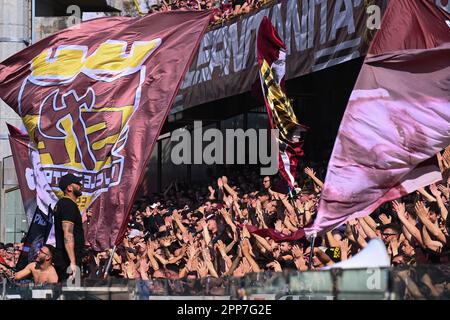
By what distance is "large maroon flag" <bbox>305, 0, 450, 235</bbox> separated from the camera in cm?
966

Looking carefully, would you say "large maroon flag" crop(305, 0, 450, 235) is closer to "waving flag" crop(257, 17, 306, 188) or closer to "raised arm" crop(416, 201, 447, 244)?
"raised arm" crop(416, 201, 447, 244)

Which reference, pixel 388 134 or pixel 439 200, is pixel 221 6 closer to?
pixel 439 200

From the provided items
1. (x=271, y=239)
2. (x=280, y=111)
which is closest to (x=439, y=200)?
(x=271, y=239)

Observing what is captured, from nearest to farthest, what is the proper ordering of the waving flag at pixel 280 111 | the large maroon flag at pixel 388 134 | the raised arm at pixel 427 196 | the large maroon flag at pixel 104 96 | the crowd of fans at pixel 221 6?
1. the large maroon flag at pixel 388 134
2. the raised arm at pixel 427 196
3. the large maroon flag at pixel 104 96
4. the waving flag at pixel 280 111
5. the crowd of fans at pixel 221 6

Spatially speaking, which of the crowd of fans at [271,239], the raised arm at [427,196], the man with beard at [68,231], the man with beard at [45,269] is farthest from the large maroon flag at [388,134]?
the man with beard at [45,269]

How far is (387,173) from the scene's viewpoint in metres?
9.70

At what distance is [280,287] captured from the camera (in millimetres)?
7230

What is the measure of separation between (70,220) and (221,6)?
1348 centimetres

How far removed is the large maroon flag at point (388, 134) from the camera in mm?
9664

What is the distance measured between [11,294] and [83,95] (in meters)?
5.19

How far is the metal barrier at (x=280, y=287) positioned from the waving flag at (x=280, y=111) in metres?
5.53

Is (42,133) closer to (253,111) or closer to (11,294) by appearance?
(11,294)

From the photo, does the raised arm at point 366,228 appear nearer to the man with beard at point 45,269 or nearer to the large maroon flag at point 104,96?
the large maroon flag at point 104,96
